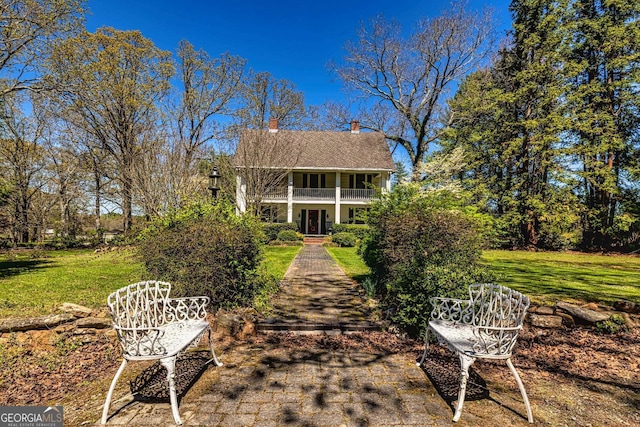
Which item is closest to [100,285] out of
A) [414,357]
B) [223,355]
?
[223,355]

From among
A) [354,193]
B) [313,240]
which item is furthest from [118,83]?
[354,193]

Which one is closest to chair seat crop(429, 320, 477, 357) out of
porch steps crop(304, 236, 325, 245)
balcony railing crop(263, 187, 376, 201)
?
porch steps crop(304, 236, 325, 245)

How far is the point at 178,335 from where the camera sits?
3219mm

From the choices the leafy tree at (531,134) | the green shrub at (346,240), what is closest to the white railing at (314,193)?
the green shrub at (346,240)

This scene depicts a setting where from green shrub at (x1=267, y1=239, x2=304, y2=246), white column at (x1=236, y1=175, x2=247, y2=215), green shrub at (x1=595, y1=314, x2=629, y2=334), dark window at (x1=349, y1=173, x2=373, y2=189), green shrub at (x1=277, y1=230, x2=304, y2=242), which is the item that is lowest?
green shrub at (x1=595, y1=314, x2=629, y2=334)

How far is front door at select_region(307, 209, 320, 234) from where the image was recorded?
25438 mm

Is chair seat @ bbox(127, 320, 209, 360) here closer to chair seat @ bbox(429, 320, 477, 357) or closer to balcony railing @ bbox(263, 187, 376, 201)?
chair seat @ bbox(429, 320, 477, 357)

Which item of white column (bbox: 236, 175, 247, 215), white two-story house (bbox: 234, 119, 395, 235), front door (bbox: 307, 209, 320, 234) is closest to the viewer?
white column (bbox: 236, 175, 247, 215)

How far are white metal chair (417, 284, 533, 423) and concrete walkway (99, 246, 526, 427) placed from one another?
35cm

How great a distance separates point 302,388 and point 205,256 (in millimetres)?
2521

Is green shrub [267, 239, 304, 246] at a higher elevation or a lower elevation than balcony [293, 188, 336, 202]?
lower

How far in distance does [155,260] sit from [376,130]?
84.1 feet

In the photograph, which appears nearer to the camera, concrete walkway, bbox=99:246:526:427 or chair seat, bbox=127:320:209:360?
concrete walkway, bbox=99:246:526:427

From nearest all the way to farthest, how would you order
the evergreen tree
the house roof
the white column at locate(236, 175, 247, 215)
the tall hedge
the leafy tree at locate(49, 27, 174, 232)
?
the tall hedge, the white column at locate(236, 175, 247, 215), the leafy tree at locate(49, 27, 174, 232), the evergreen tree, the house roof
